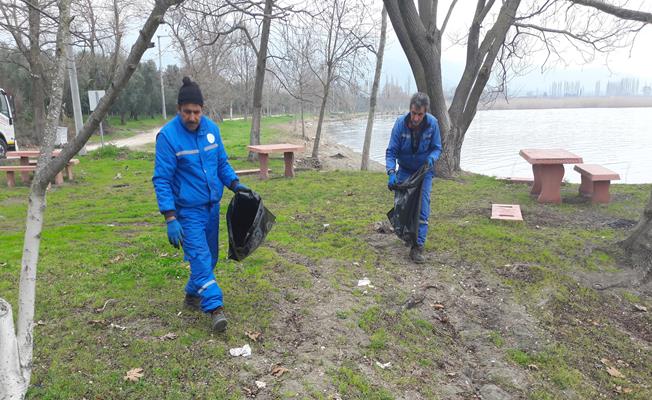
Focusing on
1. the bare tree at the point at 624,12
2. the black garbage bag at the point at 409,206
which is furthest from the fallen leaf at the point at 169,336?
the bare tree at the point at 624,12

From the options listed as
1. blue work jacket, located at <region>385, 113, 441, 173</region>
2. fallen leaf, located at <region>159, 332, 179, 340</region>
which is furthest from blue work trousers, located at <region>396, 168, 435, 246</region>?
fallen leaf, located at <region>159, 332, 179, 340</region>

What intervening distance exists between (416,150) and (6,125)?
1829 cm

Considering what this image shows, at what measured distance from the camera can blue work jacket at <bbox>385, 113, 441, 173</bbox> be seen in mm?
5570

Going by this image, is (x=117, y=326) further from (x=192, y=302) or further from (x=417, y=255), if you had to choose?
(x=417, y=255)

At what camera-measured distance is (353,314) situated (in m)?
4.37

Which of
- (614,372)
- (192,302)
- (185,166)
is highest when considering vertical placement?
(185,166)

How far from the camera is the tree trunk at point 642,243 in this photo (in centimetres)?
550

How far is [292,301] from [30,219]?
2.44 metres

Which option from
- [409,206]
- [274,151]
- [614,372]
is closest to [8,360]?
[614,372]

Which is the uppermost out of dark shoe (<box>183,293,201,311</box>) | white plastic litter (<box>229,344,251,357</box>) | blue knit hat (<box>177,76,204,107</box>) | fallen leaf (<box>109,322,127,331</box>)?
blue knit hat (<box>177,76,204,107</box>)

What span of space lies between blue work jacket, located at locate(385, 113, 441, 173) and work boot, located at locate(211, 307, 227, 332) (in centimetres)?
273

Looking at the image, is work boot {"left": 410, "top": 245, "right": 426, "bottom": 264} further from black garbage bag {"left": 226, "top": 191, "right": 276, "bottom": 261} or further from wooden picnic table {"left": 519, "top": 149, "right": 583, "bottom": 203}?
wooden picnic table {"left": 519, "top": 149, "right": 583, "bottom": 203}

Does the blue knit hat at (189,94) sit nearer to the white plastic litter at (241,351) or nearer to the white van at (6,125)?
the white plastic litter at (241,351)

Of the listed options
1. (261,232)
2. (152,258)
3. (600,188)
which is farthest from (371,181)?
(261,232)
